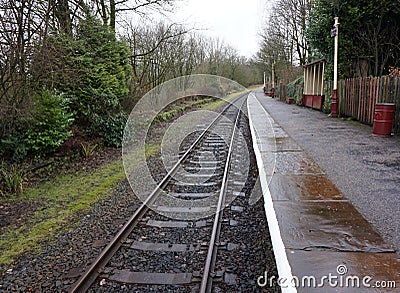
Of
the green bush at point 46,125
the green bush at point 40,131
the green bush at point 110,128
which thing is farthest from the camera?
the green bush at point 110,128

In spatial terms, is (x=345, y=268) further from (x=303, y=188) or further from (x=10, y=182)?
(x=10, y=182)

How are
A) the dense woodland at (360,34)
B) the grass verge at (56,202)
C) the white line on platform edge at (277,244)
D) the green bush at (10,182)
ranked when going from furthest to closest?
the dense woodland at (360,34) → the green bush at (10,182) → the grass verge at (56,202) → the white line on platform edge at (277,244)

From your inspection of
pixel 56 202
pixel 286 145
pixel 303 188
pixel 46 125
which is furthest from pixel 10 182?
pixel 286 145

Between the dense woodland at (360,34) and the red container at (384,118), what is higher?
the dense woodland at (360,34)

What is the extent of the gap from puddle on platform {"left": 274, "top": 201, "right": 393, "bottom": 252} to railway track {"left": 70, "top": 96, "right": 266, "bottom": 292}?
0.81m

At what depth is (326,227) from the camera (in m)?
3.97

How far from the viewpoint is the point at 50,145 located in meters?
7.90

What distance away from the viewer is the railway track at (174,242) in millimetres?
3305

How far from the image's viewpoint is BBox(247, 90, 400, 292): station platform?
2893mm

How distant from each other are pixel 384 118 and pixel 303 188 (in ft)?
20.0

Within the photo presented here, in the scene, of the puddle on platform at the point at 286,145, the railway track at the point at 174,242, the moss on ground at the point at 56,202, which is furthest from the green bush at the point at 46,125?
the puddle on platform at the point at 286,145

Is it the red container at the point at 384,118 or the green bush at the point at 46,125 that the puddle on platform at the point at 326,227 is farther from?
the red container at the point at 384,118

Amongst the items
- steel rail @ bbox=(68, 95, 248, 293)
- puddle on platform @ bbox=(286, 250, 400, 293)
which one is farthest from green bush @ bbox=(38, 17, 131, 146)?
puddle on platform @ bbox=(286, 250, 400, 293)

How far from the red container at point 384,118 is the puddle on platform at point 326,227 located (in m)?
6.44
